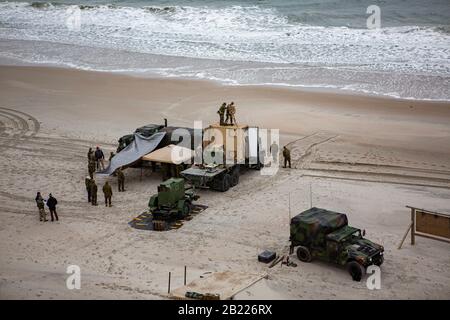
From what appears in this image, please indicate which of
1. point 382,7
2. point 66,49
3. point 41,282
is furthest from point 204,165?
point 382,7

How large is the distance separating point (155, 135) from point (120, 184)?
2.77 meters

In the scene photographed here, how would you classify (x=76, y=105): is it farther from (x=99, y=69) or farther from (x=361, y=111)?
(x=361, y=111)

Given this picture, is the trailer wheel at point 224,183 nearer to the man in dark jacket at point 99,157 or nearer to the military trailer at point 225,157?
the military trailer at point 225,157

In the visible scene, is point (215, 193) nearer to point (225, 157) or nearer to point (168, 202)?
point (225, 157)

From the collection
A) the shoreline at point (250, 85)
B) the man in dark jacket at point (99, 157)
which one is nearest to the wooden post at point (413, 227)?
the man in dark jacket at point (99, 157)

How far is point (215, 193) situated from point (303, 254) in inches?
225

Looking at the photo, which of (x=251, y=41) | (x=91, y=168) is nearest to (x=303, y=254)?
(x=91, y=168)

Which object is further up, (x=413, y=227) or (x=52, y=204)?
(x=52, y=204)

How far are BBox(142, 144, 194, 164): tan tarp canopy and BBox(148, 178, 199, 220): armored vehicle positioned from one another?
2.92 metres

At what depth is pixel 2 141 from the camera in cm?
2583

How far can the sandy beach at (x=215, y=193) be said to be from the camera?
572 inches

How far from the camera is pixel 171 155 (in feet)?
70.6

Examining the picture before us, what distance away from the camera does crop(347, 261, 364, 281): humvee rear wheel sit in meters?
14.3

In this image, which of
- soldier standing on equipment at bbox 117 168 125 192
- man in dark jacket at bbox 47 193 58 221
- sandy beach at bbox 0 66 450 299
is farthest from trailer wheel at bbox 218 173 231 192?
man in dark jacket at bbox 47 193 58 221
